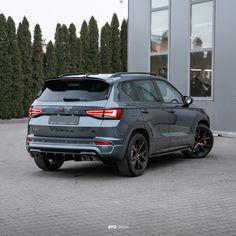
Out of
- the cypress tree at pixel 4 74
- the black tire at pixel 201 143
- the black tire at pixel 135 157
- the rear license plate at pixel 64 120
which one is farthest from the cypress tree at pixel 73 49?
the rear license plate at pixel 64 120

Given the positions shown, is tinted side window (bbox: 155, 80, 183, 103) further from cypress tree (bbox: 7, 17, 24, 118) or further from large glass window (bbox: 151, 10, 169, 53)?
cypress tree (bbox: 7, 17, 24, 118)

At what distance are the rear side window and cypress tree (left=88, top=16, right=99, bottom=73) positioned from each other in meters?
17.1

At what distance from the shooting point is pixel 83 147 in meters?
8.02

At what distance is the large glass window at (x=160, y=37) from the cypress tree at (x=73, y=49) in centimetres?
883

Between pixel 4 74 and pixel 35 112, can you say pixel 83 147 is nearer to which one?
pixel 35 112

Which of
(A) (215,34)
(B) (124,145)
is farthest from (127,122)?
(A) (215,34)

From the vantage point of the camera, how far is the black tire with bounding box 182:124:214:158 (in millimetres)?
10812

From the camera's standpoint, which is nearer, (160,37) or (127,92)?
(127,92)

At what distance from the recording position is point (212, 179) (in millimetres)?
8250

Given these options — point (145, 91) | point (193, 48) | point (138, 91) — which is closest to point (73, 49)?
point (193, 48)

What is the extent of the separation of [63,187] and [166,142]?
98.9 inches

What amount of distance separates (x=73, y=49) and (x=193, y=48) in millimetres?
10748

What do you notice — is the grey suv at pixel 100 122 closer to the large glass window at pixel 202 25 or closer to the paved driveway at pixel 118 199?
the paved driveway at pixel 118 199

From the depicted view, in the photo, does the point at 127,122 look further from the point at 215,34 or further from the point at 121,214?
the point at 215,34
